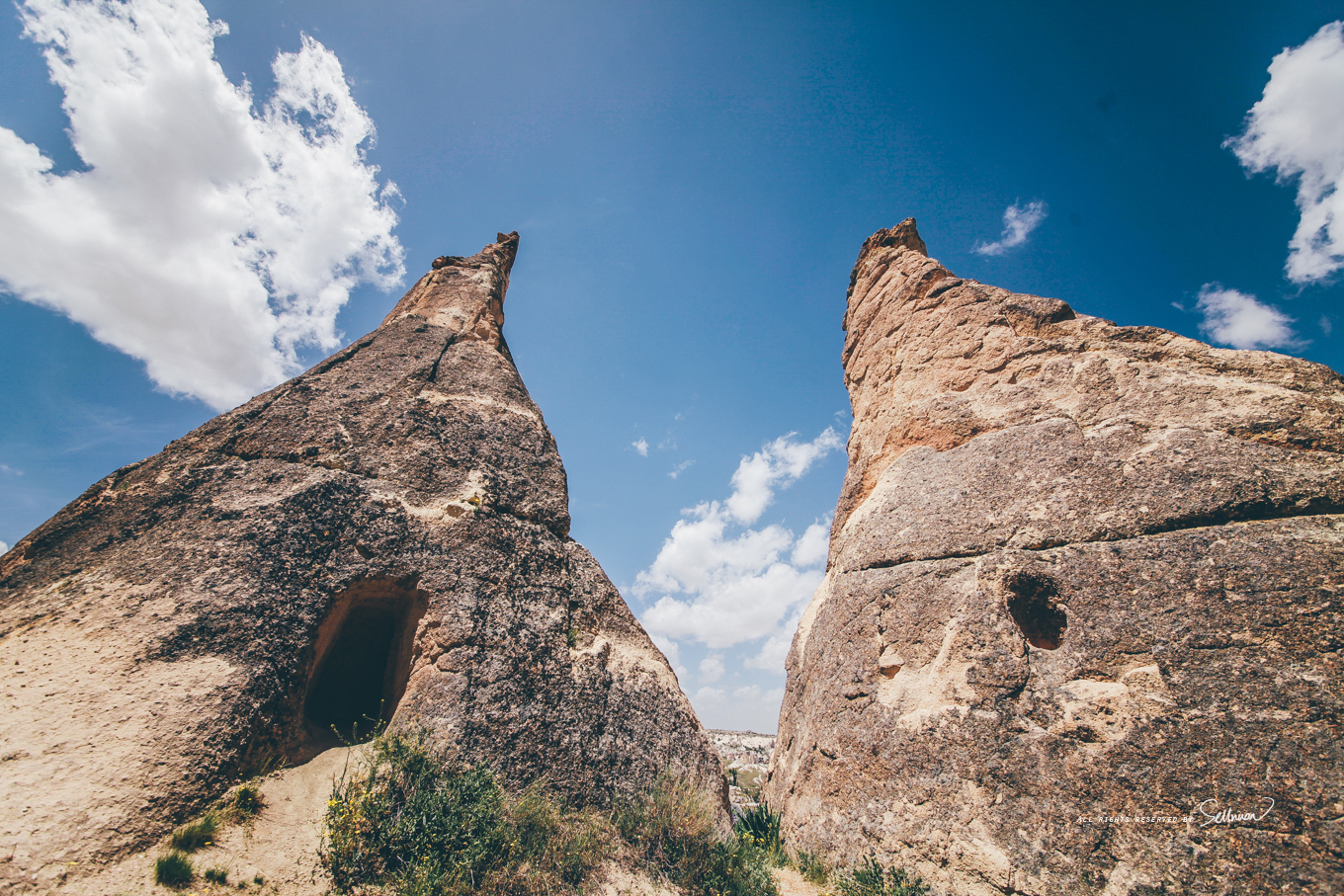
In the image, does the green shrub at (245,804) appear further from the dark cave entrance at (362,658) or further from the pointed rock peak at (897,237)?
the pointed rock peak at (897,237)

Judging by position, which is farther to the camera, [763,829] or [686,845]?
[763,829]

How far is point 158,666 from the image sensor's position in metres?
4.08

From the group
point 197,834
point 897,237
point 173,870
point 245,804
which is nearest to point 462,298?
point 245,804

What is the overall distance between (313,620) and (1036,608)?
6833 millimetres

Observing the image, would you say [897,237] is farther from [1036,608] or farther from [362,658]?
[362,658]

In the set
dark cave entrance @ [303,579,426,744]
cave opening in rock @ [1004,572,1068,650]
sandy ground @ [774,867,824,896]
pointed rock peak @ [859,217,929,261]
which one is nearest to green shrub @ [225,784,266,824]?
dark cave entrance @ [303,579,426,744]

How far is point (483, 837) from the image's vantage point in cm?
420

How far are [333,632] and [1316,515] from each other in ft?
28.7

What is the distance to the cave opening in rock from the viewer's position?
5.30 m

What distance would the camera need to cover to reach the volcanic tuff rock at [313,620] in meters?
3.67

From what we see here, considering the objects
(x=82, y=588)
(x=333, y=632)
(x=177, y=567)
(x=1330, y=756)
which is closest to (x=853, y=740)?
(x=1330, y=756)

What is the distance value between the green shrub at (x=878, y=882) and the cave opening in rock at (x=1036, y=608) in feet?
7.87

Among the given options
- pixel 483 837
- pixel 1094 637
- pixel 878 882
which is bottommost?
pixel 878 882

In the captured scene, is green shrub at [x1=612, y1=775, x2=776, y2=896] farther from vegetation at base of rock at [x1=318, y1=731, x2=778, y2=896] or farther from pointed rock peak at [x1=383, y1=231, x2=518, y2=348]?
pointed rock peak at [x1=383, y1=231, x2=518, y2=348]
